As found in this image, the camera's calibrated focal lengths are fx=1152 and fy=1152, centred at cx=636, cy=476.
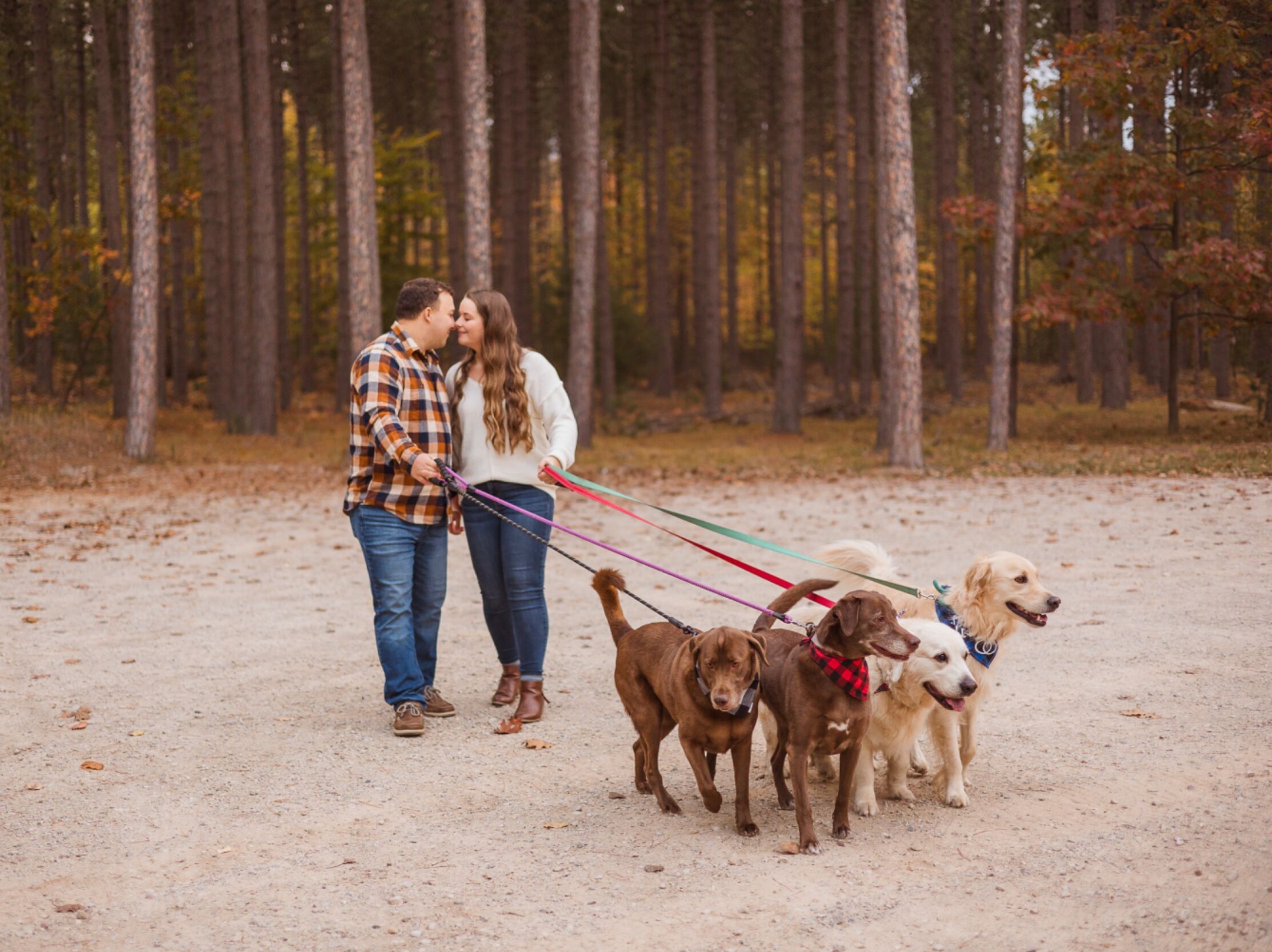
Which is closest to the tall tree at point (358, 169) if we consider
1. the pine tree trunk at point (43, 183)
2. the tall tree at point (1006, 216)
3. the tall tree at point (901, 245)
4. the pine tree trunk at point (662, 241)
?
the tall tree at point (901, 245)

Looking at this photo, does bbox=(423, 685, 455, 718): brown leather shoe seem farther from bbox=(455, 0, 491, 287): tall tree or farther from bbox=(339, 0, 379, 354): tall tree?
bbox=(455, 0, 491, 287): tall tree

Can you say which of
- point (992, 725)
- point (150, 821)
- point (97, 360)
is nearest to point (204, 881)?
point (150, 821)

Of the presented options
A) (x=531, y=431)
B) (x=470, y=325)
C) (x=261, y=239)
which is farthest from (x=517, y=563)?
(x=261, y=239)

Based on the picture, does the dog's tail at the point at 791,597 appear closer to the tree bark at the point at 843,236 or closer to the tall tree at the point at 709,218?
the tall tree at the point at 709,218

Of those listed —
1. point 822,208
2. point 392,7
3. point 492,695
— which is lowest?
point 492,695

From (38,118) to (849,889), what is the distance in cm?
3392

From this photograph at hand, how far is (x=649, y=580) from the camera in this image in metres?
10.9

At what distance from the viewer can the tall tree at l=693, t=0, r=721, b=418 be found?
28391 mm

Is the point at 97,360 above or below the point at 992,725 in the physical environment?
above

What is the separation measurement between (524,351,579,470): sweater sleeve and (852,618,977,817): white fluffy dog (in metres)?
2.15

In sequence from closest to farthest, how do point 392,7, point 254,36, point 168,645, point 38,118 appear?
point 168,645
point 254,36
point 38,118
point 392,7

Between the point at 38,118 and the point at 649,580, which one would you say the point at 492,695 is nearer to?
the point at 649,580

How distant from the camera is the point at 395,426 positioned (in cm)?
604

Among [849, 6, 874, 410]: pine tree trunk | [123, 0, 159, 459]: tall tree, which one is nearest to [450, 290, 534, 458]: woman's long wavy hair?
[123, 0, 159, 459]: tall tree
